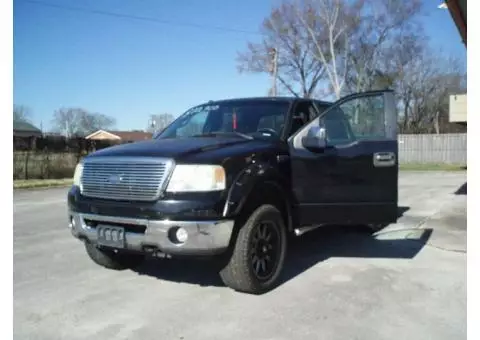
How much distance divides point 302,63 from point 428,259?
3703 cm

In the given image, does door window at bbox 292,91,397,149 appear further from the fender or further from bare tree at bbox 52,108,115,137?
bare tree at bbox 52,108,115,137

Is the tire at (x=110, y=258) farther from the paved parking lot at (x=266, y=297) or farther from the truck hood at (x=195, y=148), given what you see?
the truck hood at (x=195, y=148)

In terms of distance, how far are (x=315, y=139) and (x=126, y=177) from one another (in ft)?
6.34

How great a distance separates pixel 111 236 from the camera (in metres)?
3.99

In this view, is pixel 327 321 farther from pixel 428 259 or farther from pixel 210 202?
pixel 428 259

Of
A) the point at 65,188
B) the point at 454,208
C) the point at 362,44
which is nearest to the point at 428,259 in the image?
the point at 454,208

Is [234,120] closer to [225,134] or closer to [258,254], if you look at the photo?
[225,134]

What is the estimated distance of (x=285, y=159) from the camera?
4.59 metres

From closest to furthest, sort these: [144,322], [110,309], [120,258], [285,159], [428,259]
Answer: [144,322]
[110,309]
[285,159]
[120,258]
[428,259]

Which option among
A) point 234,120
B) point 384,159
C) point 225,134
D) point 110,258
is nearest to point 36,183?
point 110,258

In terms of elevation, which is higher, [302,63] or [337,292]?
[302,63]

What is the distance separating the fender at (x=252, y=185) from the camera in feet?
12.8

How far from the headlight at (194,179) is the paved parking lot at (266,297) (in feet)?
3.43

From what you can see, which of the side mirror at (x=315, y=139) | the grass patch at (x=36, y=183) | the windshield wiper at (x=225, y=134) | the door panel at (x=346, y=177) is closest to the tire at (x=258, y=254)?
the door panel at (x=346, y=177)
